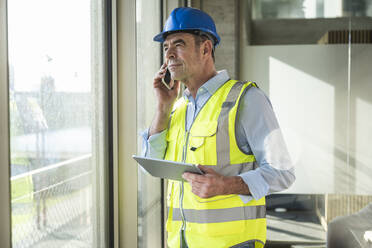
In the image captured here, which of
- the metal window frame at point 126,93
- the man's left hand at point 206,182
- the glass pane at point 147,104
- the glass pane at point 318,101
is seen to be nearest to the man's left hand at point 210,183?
the man's left hand at point 206,182

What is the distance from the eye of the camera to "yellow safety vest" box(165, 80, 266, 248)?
4.79 ft

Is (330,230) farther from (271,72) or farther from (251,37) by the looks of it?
(251,37)

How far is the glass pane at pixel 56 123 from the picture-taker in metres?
1.21

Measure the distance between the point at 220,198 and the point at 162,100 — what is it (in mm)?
479

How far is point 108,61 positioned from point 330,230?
238cm

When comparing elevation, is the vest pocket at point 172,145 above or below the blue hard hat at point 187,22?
below

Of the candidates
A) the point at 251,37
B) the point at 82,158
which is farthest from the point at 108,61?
the point at 251,37

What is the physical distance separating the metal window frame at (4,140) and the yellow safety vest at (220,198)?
0.64 metres

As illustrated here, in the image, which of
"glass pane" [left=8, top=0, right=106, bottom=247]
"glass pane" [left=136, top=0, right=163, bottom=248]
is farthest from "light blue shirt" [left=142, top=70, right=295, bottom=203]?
"glass pane" [left=136, top=0, right=163, bottom=248]

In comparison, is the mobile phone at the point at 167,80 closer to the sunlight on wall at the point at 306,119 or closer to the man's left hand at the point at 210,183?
the man's left hand at the point at 210,183

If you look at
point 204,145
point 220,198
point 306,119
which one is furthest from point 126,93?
point 306,119

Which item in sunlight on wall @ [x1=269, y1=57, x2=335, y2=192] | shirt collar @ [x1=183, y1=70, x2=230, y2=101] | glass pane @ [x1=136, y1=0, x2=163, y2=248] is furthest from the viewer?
sunlight on wall @ [x1=269, y1=57, x2=335, y2=192]

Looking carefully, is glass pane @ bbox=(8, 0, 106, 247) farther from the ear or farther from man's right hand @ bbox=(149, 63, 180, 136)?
the ear

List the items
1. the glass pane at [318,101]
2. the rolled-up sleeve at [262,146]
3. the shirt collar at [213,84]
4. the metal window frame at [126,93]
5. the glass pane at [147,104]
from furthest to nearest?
the glass pane at [318,101], the glass pane at [147,104], the metal window frame at [126,93], the shirt collar at [213,84], the rolled-up sleeve at [262,146]
